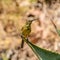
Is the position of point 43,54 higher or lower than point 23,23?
higher

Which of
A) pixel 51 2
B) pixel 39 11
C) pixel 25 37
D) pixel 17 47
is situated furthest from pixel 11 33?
pixel 25 37

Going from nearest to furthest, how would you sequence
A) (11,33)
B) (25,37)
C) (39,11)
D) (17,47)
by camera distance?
(25,37) < (17,47) < (11,33) < (39,11)

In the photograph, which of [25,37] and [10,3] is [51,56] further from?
[10,3]

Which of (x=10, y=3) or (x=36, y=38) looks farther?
(x=10, y=3)

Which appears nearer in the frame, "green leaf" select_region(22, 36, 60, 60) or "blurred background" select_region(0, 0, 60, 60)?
"green leaf" select_region(22, 36, 60, 60)

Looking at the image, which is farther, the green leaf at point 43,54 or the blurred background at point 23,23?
the blurred background at point 23,23

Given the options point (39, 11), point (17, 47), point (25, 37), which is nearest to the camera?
point (25, 37)

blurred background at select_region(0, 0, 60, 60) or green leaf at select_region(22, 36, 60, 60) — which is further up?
green leaf at select_region(22, 36, 60, 60)

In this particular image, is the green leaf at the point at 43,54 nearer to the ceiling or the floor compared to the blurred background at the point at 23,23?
nearer to the ceiling
